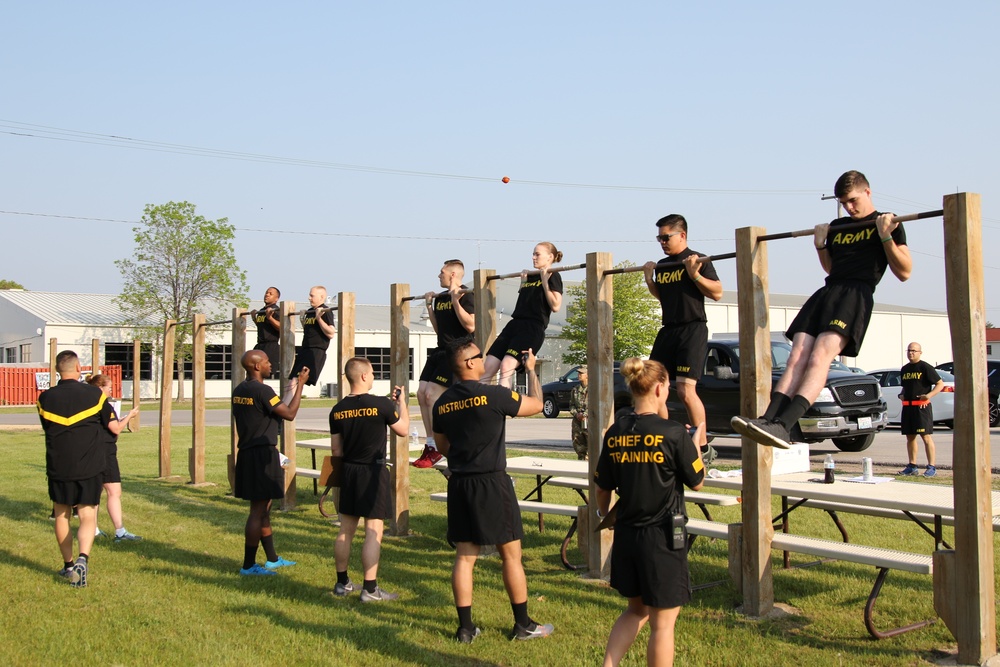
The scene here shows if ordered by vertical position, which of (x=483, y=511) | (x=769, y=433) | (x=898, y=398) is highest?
(x=769, y=433)

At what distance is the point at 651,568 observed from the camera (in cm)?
453

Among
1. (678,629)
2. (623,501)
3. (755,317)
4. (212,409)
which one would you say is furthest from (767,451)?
(212,409)

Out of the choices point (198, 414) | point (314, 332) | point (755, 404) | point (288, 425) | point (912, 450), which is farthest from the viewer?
point (198, 414)

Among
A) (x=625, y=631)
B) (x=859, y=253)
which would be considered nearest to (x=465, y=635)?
(x=625, y=631)

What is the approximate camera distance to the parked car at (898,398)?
18.7 m

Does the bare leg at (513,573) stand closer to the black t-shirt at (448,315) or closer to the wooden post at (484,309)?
the wooden post at (484,309)

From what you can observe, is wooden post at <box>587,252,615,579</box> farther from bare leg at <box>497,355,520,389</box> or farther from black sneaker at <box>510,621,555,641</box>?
black sneaker at <box>510,621,555,641</box>

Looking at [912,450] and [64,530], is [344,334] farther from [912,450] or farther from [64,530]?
[912,450]

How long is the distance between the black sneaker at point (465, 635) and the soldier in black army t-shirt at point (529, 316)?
8.11ft

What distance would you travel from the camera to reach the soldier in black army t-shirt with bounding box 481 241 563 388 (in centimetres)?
771

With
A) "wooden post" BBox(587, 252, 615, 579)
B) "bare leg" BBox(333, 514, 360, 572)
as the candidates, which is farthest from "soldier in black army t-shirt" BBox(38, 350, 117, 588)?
"wooden post" BBox(587, 252, 615, 579)

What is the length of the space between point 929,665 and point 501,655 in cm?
239

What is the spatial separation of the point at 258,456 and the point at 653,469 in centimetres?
425

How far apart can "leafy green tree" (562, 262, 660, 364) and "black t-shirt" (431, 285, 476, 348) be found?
2800 centimetres
